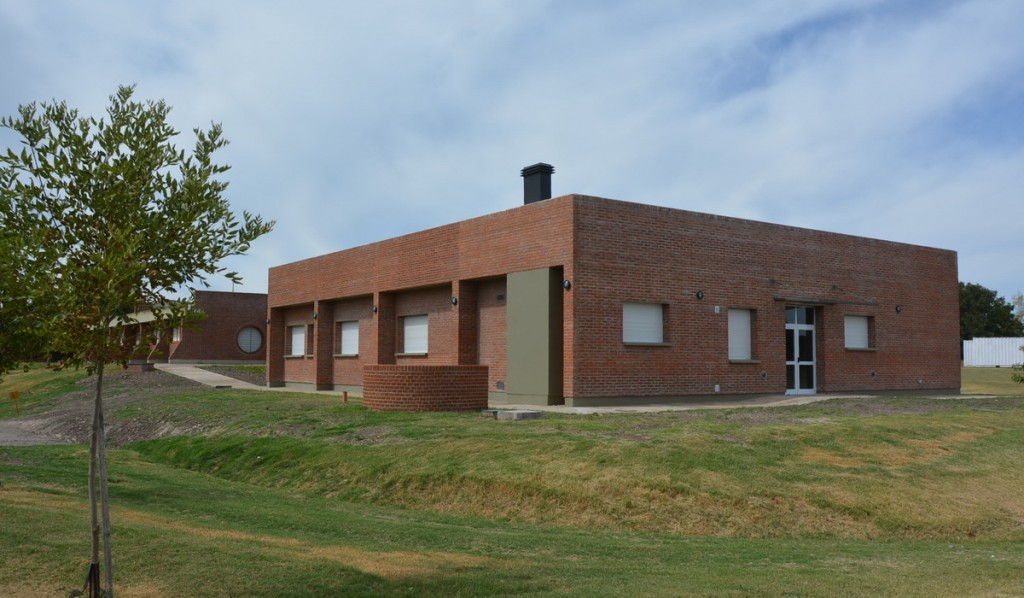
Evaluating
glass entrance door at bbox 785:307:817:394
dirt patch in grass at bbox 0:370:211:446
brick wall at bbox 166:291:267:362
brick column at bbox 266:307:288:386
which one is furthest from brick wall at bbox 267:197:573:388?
brick wall at bbox 166:291:267:362

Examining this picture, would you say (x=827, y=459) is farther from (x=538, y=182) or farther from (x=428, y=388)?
(x=538, y=182)

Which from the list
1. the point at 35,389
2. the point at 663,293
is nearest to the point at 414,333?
the point at 663,293

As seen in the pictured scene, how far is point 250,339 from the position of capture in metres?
52.2

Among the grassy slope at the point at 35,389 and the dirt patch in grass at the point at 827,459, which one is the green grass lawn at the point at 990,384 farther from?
the grassy slope at the point at 35,389

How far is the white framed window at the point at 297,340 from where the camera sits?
3409cm

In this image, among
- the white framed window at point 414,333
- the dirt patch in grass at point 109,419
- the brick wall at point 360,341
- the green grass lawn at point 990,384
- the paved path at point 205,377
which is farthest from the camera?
the paved path at point 205,377

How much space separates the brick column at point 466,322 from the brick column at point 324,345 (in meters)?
9.58

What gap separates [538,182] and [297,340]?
15543mm

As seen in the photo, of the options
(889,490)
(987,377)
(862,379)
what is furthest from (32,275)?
(987,377)

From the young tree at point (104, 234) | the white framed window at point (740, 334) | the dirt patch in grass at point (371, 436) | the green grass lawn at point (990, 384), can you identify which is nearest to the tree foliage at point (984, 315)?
the green grass lawn at point (990, 384)

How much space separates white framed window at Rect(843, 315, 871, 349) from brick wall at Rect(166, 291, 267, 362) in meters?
35.9

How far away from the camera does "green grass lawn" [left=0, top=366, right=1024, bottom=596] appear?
283 inches

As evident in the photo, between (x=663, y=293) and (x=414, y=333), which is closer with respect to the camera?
(x=663, y=293)

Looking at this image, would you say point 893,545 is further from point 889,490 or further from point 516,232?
point 516,232
